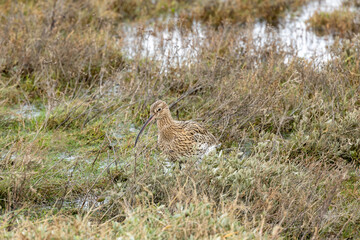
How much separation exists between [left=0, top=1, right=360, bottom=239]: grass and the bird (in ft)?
0.57

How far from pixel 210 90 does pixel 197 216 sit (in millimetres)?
3152

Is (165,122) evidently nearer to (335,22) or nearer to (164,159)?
(164,159)

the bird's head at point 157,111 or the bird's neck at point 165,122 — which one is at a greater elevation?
the bird's head at point 157,111

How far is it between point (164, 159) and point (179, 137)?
0.51 meters

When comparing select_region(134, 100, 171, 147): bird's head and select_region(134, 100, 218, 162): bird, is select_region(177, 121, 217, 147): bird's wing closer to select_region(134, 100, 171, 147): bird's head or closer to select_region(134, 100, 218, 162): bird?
select_region(134, 100, 218, 162): bird

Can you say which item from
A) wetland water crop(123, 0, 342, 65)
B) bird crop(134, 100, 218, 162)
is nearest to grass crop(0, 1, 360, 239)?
bird crop(134, 100, 218, 162)

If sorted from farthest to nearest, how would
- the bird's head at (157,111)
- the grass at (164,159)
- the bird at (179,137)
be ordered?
the bird's head at (157,111), the bird at (179,137), the grass at (164,159)

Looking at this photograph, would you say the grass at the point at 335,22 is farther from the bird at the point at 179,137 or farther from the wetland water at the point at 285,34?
the bird at the point at 179,137

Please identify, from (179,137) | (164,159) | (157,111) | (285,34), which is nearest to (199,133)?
(179,137)

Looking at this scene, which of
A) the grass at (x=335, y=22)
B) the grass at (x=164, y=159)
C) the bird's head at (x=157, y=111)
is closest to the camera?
the grass at (x=164, y=159)

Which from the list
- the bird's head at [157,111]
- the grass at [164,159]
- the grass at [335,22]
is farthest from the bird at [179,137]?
the grass at [335,22]

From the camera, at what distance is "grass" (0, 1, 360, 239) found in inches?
137

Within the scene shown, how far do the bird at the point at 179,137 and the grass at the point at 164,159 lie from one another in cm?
17

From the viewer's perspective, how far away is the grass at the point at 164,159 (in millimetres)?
3471
